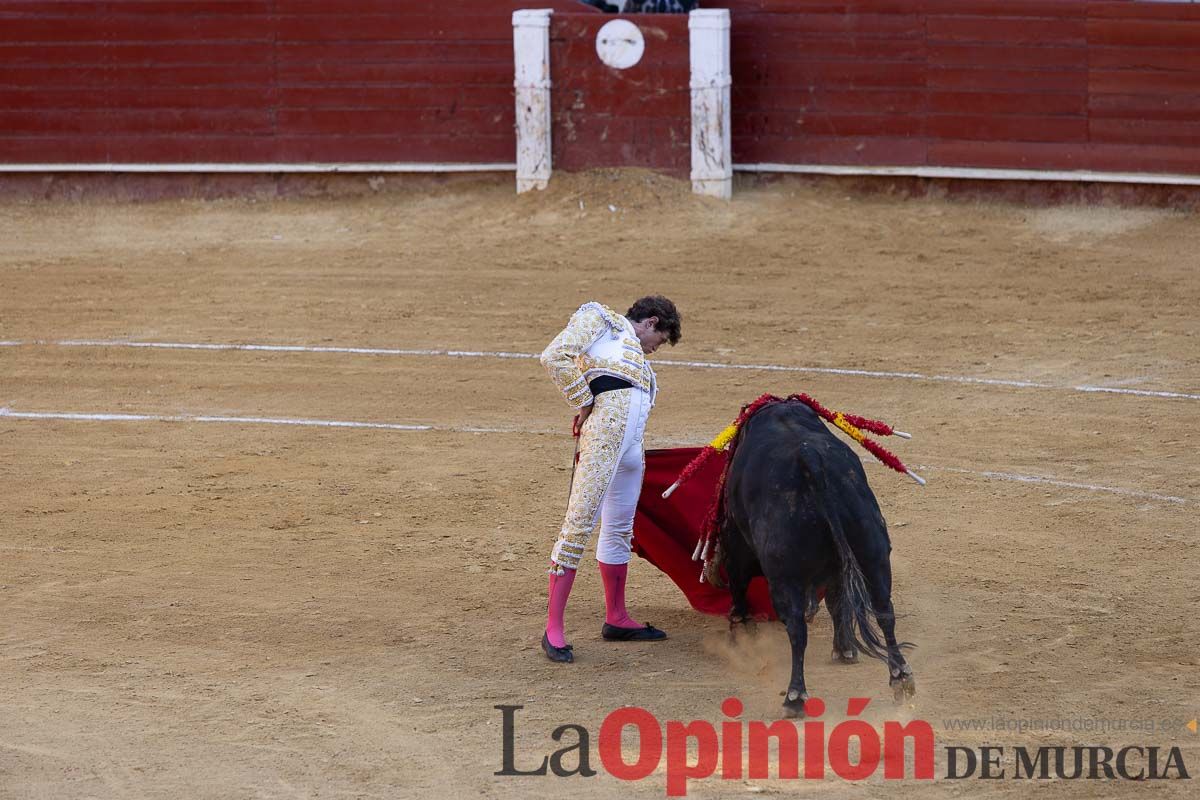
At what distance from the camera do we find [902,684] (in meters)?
4.25

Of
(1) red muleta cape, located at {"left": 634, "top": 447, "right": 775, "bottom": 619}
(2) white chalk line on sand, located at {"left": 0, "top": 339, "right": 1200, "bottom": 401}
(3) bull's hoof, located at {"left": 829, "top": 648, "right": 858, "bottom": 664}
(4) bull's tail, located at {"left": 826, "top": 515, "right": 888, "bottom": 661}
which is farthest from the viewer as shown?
(2) white chalk line on sand, located at {"left": 0, "top": 339, "right": 1200, "bottom": 401}

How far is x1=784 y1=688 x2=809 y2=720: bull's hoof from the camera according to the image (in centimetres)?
423

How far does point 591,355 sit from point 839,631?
42.1 inches

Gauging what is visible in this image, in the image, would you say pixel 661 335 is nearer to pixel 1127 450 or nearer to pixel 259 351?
pixel 1127 450

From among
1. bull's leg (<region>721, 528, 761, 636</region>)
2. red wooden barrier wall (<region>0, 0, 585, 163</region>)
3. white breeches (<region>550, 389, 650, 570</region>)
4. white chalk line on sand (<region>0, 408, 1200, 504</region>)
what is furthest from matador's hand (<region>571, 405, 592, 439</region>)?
red wooden barrier wall (<region>0, 0, 585, 163</region>)

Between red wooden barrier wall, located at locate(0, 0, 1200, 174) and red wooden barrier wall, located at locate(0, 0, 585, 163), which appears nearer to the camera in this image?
red wooden barrier wall, located at locate(0, 0, 1200, 174)

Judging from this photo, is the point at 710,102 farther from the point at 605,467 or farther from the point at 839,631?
the point at 839,631

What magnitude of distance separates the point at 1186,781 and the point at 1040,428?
11.0 ft

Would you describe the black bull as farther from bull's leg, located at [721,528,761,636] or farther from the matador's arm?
the matador's arm

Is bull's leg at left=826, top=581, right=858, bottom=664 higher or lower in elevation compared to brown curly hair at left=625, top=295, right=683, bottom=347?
lower

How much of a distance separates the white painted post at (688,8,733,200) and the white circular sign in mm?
384

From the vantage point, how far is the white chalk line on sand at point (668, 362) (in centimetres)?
755

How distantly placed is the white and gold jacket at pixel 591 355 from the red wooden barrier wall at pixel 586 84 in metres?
6.49

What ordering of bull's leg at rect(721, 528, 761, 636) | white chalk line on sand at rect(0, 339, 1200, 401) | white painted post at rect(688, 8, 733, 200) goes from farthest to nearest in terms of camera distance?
white painted post at rect(688, 8, 733, 200), white chalk line on sand at rect(0, 339, 1200, 401), bull's leg at rect(721, 528, 761, 636)
